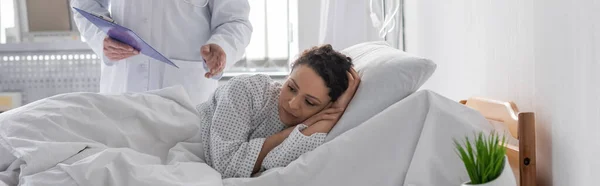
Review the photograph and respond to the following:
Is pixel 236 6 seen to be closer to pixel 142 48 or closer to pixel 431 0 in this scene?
pixel 142 48

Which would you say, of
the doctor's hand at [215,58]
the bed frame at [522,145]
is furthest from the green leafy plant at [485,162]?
the doctor's hand at [215,58]

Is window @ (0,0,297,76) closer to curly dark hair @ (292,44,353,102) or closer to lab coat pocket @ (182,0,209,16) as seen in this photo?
lab coat pocket @ (182,0,209,16)

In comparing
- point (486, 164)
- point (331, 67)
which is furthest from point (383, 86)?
point (486, 164)

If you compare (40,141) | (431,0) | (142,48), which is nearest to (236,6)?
(142,48)

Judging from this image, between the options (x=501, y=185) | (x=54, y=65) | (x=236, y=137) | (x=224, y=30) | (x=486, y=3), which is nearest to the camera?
(x=501, y=185)

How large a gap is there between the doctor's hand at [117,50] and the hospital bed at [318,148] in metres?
0.41

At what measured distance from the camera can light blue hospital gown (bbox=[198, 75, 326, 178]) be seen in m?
1.59

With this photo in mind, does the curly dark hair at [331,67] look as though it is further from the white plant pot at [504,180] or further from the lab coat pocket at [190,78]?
the lab coat pocket at [190,78]

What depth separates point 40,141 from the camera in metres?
1.47

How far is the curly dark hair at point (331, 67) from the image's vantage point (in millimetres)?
1660

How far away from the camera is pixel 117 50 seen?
85.1 inches

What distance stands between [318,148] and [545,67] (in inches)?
18.4

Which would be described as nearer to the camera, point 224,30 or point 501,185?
point 501,185

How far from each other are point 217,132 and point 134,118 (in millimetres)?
209
